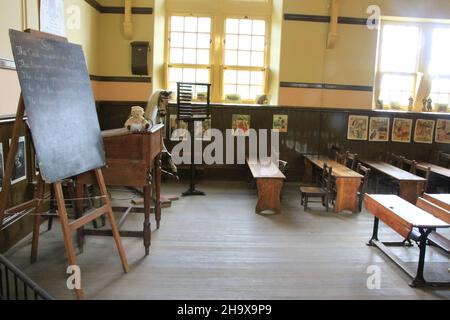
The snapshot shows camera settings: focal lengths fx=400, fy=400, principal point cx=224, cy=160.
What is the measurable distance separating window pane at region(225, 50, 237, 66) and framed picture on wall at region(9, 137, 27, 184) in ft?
13.1

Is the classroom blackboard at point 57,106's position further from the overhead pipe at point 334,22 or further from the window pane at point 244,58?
the overhead pipe at point 334,22

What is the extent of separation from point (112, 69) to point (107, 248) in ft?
12.0

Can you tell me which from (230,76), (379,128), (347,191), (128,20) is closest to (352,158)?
(347,191)

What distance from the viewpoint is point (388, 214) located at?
357 cm

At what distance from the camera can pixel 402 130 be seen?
678 centimetres

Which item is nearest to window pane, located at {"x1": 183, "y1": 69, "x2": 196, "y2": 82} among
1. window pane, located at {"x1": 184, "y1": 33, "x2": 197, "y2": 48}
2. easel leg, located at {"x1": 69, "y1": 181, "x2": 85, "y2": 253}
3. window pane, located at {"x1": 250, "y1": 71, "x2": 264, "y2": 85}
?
window pane, located at {"x1": 184, "y1": 33, "x2": 197, "y2": 48}

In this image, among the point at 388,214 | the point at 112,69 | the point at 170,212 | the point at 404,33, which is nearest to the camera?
the point at 388,214

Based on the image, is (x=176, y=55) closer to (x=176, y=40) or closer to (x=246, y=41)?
(x=176, y=40)

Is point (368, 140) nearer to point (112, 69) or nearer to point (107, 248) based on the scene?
point (112, 69)

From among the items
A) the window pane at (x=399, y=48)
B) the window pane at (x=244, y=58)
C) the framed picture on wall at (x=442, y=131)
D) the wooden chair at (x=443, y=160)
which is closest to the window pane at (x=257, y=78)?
the window pane at (x=244, y=58)

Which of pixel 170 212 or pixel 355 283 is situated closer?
pixel 355 283

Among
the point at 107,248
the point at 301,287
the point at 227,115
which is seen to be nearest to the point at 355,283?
the point at 301,287

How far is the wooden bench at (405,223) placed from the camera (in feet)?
10.2

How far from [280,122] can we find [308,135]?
1.75ft
